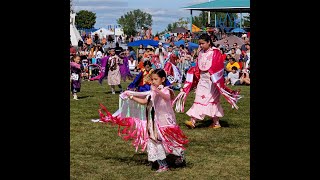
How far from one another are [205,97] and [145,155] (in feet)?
8.87

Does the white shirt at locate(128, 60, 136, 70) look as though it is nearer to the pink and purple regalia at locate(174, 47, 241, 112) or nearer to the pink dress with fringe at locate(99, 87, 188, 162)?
the pink and purple regalia at locate(174, 47, 241, 112)

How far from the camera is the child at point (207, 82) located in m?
10.4

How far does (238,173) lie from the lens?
7.09m

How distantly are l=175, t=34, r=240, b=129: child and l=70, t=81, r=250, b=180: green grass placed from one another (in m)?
0.27

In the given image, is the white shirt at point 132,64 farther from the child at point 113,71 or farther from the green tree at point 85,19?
the green tree at point 85,19

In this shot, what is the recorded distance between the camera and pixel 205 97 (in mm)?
10594

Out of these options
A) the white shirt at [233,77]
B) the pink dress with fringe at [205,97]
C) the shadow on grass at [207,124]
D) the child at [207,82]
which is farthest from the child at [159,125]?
the white shirt at [233,77]

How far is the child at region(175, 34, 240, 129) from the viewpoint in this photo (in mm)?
10406

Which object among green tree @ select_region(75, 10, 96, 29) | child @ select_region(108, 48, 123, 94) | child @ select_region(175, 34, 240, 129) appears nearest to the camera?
child @ select_region(175, 34, 240, 129)

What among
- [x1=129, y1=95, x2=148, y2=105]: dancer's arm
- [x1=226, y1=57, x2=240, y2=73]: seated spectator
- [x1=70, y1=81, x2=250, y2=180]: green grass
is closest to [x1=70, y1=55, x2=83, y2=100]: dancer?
[x1=70, y1=81, x2=250, y2=180]: green grass
